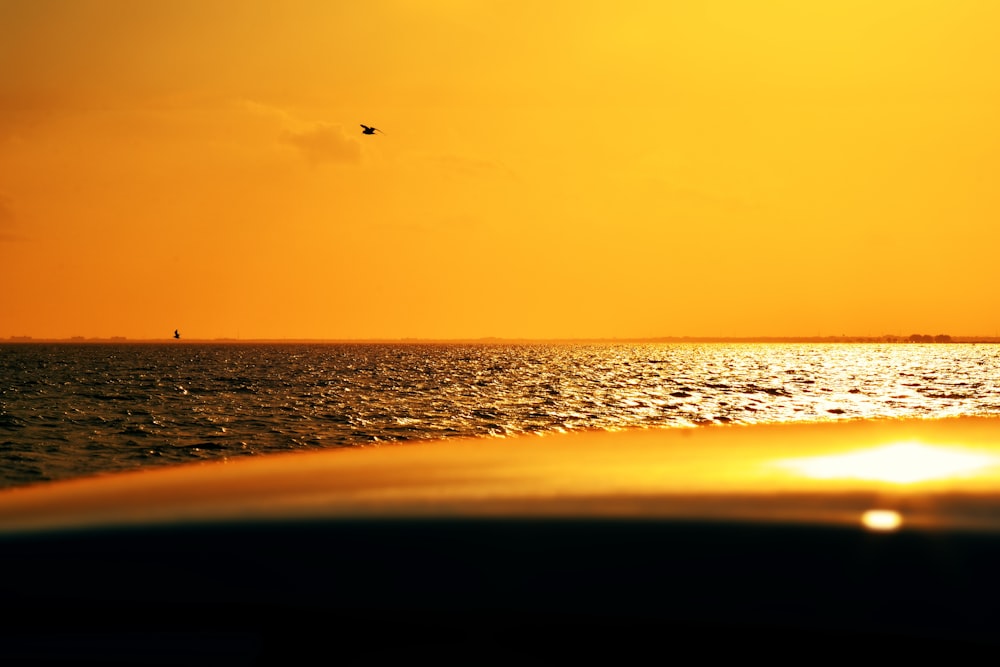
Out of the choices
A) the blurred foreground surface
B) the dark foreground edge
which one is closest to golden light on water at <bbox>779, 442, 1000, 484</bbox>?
the blurred foreground surface

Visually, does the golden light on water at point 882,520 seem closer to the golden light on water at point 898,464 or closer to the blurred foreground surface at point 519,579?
the blurred foreground surface at point 519,579

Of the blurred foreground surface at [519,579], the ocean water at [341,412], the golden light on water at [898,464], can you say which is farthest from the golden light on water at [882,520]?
the ocean water at [341,412]

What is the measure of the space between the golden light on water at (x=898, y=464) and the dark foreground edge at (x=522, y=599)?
0.61m

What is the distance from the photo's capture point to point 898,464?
9.50ft

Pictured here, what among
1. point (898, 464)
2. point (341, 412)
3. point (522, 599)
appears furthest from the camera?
point (341, 412)

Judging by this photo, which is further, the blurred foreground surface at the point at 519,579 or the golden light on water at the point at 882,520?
the golden light on water at the point at 882,520

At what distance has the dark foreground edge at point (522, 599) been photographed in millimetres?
1877

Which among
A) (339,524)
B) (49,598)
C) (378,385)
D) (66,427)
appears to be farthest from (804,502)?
(378,385)

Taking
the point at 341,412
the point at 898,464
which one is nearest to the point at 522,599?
the point at 898,464

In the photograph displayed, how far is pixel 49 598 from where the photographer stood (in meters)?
2.02

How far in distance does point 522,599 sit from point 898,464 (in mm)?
1508

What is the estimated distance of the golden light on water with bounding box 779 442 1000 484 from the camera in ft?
8.66

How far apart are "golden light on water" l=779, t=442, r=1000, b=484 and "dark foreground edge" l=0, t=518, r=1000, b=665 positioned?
0.61m

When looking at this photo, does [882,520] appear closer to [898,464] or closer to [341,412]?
[898,464]
